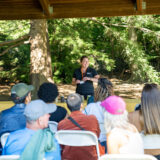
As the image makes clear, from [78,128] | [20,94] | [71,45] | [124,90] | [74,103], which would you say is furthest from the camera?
[124,90]

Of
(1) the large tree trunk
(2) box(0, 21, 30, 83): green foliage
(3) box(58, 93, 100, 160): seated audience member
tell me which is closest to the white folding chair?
(3) box(58, 93, 100, 160): seated audience member

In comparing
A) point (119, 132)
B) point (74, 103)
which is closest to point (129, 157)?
point (119, 132)

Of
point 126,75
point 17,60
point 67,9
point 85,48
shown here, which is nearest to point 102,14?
point 67,9

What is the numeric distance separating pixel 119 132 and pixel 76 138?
1.47 ft

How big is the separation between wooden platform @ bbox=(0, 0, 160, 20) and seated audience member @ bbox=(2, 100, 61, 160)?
2.97m

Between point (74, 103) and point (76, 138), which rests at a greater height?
point (74, 103)

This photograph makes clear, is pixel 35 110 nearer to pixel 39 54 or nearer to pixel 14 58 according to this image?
pixel 39 54

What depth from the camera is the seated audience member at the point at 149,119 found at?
245cm

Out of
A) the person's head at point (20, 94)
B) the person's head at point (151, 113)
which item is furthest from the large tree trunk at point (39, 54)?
the person's head at point (151, 113)

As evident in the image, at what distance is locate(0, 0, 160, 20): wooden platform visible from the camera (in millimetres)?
4820

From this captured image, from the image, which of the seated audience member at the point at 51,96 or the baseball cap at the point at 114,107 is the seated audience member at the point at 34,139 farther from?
the seated audience member at the point at 51,96

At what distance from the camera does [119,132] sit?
215 centimetres

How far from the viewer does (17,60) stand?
1455cm

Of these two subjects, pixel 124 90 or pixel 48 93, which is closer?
pixel 48 93
